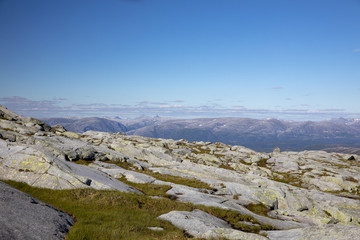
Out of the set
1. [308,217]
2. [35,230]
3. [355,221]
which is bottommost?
[355,221]

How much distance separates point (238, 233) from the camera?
43.7 ft

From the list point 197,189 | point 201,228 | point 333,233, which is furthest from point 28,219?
point 197,189

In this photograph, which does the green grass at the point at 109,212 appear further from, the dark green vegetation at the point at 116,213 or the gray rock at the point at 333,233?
the gray rock at the point at 333,233

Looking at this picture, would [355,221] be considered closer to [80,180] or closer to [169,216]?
[169,216]

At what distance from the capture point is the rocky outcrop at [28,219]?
10.4m

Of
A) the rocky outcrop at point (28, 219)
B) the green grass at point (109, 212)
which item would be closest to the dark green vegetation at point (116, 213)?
the green grass at point (109, 212)

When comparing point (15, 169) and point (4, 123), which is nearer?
point (15, 169)

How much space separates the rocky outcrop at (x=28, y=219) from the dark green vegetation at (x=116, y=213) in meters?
0.86

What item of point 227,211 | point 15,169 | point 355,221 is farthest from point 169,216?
point 355,221

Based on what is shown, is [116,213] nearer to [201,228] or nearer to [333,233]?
[201,228]

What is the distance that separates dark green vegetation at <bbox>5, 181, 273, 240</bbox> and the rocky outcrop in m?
0.86

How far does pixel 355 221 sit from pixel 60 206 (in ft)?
156

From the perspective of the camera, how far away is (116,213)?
16828mm

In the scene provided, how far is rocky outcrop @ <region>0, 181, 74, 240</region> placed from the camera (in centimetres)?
1041
